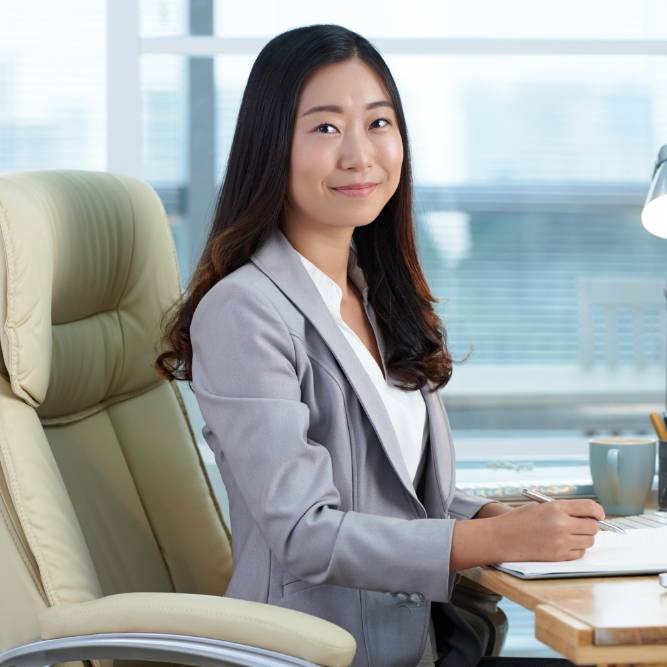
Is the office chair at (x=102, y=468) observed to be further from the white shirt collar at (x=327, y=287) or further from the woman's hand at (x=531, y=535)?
the white shirt collar at (x=327, y=287)

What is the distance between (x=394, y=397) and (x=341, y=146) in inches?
13.1

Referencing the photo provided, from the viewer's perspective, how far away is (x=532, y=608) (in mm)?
946

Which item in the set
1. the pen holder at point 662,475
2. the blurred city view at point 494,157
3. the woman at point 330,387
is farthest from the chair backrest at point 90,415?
the blurred city view at point 494,157

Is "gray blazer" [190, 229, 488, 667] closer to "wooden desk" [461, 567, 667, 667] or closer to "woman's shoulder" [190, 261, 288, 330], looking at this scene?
"woman's shoulder" [190, 261, 288, 330]

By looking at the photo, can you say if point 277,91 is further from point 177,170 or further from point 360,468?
point 177,170

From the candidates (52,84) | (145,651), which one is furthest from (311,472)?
(52,84)

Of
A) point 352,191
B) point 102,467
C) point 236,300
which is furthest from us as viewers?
point 102,467

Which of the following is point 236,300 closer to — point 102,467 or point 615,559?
point 102,467

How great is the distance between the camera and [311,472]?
1.11 m

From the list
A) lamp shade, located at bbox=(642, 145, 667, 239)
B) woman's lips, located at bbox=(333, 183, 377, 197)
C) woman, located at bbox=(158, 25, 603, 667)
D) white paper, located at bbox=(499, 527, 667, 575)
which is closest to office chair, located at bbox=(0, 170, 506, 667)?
woman, located at bbox=(158, 25, 603, 667)

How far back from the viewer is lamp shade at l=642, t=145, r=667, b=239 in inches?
61.6

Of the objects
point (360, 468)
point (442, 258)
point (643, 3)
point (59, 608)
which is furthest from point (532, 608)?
point (643, 3)

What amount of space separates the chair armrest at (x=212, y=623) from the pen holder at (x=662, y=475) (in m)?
0.66

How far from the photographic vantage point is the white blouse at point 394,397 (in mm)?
1327
